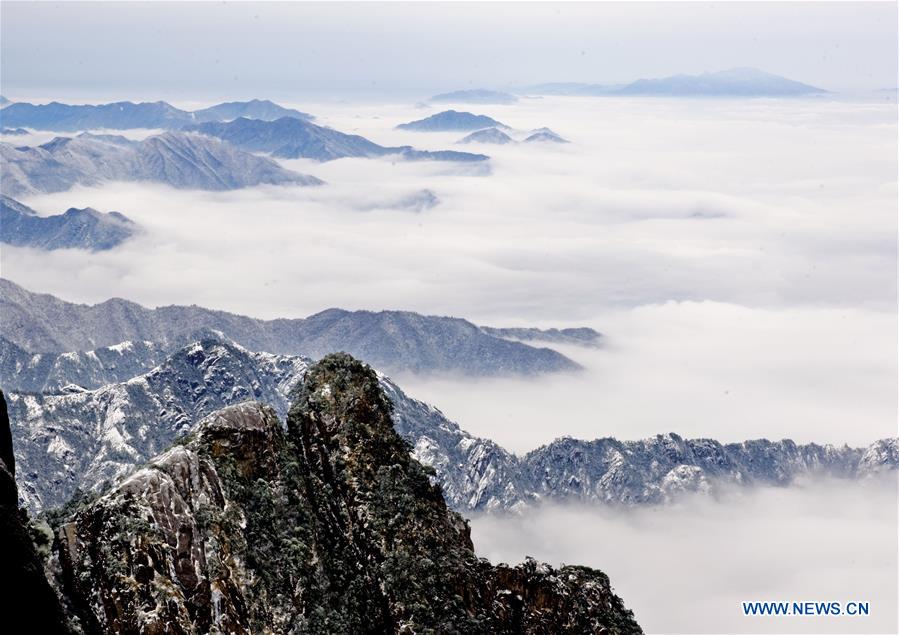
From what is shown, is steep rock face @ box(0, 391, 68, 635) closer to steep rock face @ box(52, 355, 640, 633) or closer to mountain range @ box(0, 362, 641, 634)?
mountain range @ box(0, 362, 641, 634)

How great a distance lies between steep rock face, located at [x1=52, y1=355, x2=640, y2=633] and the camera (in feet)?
139

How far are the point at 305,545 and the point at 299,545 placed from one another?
672 millimetres

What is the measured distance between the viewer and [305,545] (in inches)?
1967

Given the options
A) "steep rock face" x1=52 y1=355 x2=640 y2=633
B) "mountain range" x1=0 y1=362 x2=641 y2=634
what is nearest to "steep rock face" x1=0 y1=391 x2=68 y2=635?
"mountain range" x1=0 y1=362 x2=641 y2=634

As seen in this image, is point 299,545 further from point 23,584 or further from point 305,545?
point 23,584

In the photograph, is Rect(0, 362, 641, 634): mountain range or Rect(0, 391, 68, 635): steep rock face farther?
Rect(0, 362, 641, 634): mountain range

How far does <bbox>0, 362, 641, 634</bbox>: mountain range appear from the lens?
4228 centimetres

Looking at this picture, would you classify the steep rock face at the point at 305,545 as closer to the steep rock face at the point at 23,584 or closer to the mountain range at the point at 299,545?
the mountain range at the point at 299,545

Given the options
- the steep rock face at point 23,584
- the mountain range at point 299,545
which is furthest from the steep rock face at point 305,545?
the steep rock face at point 23,584

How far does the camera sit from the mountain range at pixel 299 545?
1665 inches

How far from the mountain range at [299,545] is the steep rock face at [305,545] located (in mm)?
65

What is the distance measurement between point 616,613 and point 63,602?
2697 centimetres

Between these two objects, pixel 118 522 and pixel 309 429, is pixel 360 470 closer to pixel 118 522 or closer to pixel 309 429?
pixel 309 429

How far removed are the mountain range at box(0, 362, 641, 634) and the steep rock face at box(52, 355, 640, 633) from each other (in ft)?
0.21
